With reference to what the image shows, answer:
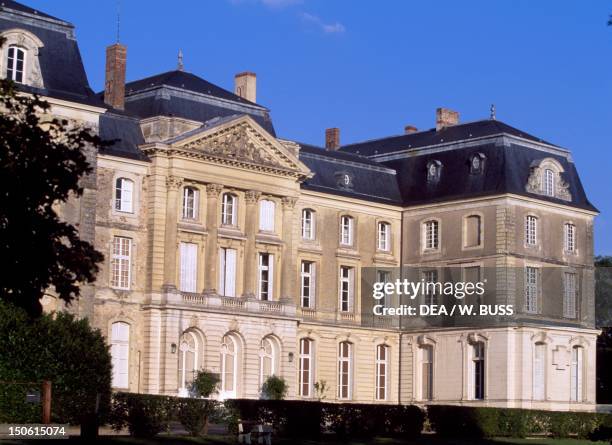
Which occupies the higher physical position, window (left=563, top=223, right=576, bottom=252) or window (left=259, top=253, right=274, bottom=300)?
window (left=563, top=223, right=576, bottom=252)

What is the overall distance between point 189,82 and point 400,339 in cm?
1363

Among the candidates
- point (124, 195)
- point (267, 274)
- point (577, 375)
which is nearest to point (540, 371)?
point (577, 375)

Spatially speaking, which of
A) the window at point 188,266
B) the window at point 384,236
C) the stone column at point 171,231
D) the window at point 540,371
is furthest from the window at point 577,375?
the stone column at point 171,231

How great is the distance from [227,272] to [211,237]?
5.03ft

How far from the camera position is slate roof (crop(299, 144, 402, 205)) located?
55.5m

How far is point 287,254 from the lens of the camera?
170 ft

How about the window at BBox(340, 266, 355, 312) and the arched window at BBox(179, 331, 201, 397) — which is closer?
the arched window at BBox(179, 331, 201, 397)

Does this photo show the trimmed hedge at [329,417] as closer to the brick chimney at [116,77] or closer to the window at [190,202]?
the window at [190,202]

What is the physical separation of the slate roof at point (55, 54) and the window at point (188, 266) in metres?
6.11

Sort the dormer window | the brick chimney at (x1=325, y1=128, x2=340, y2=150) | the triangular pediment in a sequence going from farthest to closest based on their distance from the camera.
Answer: the brick chimney at (x1=325, y1=128, x2=340, y2=150) < the dormer window < the triangular pediment

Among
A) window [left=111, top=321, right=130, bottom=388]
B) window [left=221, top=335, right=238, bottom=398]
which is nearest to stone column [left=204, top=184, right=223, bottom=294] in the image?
window [left=221, top=335, right=238, bottom=398]

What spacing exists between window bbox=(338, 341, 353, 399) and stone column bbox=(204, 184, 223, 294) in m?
8.08

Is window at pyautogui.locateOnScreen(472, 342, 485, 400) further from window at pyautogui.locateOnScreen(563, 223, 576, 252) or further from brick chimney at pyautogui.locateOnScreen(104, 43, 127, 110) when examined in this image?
brick chimney at pyautogui.locateOnScreen(104, 43, 127, 110)

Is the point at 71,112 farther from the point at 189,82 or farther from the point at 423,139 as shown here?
the point at 423,139
